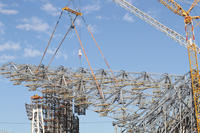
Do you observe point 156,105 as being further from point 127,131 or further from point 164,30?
point 164,30

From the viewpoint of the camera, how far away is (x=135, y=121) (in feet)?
137

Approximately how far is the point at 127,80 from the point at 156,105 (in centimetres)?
2148

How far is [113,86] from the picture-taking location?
6153cm

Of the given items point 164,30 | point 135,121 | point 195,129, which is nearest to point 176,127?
point 195,129

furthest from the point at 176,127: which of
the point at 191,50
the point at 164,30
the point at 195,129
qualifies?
the point at 164,30

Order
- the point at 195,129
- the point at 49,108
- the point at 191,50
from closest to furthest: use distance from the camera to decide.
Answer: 1. the point at 195,129
2. the point at 191,50
3. the point at 49,108

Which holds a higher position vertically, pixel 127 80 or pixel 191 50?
pixel 191 50

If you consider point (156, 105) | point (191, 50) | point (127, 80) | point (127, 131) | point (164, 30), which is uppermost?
point (164, 30)

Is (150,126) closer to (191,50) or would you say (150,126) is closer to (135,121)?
(135,121)

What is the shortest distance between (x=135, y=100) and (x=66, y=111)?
59.0 ft

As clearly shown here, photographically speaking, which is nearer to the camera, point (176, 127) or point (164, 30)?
point (176, 127)

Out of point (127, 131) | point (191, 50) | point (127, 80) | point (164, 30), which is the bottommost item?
point (127, 131)

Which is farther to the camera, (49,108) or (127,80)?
(49,108)

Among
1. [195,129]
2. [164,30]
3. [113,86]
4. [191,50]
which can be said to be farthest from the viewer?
[164,30]
